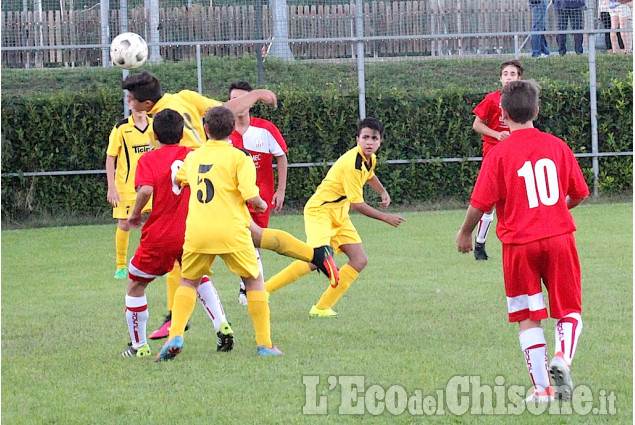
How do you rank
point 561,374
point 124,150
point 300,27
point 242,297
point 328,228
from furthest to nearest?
1. point 300,27
2. point 124,150
3. point 242,297
4. point 328,228
5. point 561,374

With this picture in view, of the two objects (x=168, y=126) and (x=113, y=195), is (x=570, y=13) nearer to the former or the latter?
(x=113, y=195)

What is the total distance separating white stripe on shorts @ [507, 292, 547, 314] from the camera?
16.4ft

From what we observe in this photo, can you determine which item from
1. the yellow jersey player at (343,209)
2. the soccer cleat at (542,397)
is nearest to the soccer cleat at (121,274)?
the yellow jersey player at (343,209)

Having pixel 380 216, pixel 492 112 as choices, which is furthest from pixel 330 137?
pixel 380 216

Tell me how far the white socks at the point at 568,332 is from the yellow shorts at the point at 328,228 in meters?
3.02

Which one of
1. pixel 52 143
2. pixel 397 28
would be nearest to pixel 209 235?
pixel 52 143

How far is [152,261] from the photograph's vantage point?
643 cm

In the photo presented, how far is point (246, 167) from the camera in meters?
6.20

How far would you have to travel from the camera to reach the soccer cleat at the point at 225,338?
656 centimetres

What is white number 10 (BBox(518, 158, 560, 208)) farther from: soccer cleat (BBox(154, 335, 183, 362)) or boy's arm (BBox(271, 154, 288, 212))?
boy's arm (BBox(271, 154, 288, 212))

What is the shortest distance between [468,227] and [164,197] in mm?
2207

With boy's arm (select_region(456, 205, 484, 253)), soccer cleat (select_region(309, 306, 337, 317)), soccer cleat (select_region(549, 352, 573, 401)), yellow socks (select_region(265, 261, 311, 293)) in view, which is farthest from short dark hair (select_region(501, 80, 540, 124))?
yellow socks (select_region(265, 261, 311, 293))

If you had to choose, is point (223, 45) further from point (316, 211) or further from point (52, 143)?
point (316, 211)

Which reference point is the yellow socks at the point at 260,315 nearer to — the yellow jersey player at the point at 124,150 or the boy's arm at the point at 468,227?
the boy's arm at the point at 468,227
